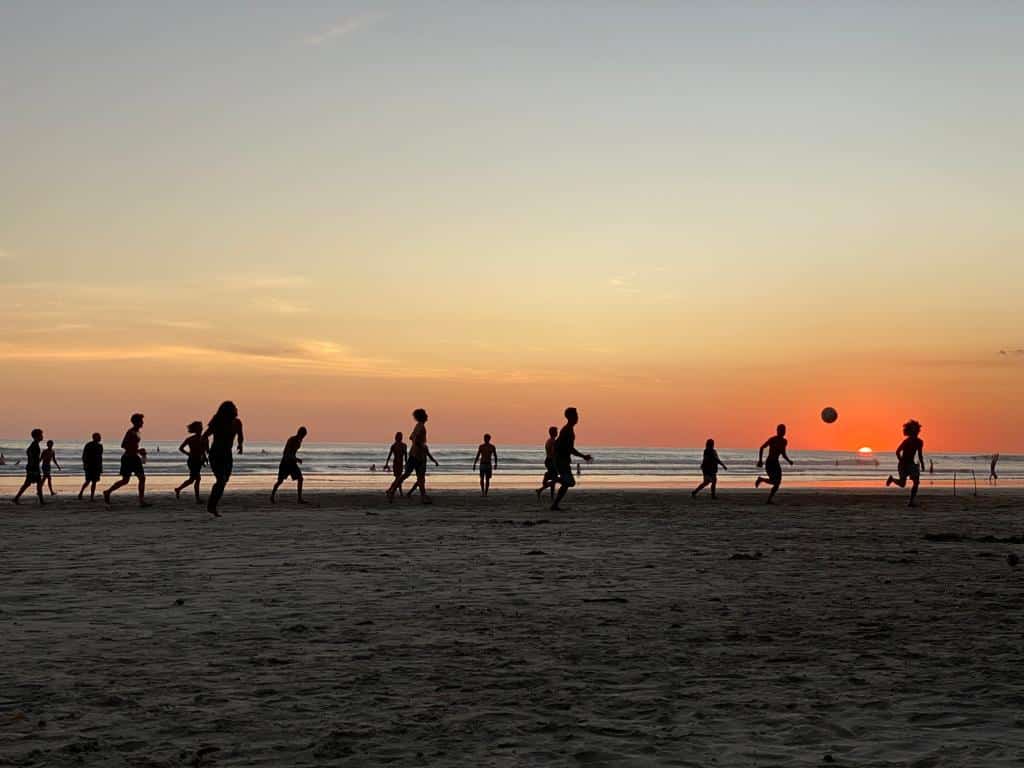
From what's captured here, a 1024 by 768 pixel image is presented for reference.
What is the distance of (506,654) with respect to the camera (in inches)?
→ 296

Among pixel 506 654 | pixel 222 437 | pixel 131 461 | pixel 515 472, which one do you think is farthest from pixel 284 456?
pixel 515 472

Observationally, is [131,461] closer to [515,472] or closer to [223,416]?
[223,416]

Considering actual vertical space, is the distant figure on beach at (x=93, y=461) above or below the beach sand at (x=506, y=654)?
above

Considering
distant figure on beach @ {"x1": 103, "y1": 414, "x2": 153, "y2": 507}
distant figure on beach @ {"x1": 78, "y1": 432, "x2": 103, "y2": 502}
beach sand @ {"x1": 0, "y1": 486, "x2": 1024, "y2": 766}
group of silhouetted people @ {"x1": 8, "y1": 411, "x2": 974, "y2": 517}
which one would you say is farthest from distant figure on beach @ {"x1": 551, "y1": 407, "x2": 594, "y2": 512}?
distant figure on beach @ {"x1": 78, "y1": 432, "x2": 103, "y2": 502}

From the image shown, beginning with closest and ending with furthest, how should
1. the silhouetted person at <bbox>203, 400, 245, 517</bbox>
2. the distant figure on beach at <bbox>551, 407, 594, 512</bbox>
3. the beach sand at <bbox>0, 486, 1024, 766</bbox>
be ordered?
1. the beach sand at <bbox>0, 486, 1024, 766</bbox>
2. the silhouetted person at <bbox>203, 400, 245, 517</bbox>
3. the distant figure on beach at <bbox>551, 407, 594, 512</bbox>

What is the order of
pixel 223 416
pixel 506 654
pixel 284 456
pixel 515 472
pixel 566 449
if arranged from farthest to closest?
pixel 515 472 → pixel 284 456 → pixel 566 449 → pixel 223 416 → pixel 506 654

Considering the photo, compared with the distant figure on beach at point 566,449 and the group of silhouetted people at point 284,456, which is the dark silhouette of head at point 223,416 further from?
the distant figure on beach at point 566,449

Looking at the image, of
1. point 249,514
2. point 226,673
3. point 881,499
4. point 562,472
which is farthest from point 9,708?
point 881,499

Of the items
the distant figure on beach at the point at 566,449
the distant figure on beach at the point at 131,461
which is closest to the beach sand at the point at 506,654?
the distant figure on beach at the point at 566,449

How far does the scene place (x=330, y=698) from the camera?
20.3 ft

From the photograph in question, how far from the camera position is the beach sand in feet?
17.4

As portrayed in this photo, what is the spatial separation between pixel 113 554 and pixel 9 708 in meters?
8.39

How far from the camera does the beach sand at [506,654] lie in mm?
5309

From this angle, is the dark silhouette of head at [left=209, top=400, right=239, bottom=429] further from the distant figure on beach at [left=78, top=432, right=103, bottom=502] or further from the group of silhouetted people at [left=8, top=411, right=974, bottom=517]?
the distant figure on beach at [left=78, top=432, right=103, bottom=502]
